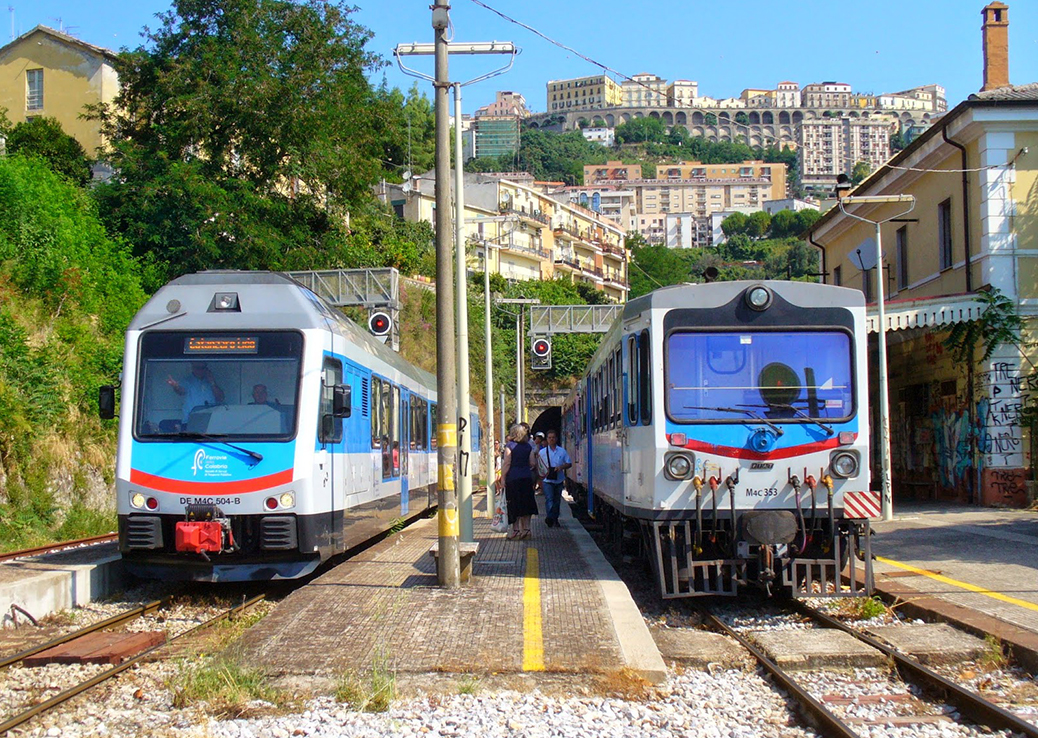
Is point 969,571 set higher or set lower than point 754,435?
lower

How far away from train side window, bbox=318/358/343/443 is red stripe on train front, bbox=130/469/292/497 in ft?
2.39

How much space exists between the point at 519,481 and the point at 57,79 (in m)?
34.5

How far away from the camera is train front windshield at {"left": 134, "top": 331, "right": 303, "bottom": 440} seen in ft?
35.7

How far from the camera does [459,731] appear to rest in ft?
20.6

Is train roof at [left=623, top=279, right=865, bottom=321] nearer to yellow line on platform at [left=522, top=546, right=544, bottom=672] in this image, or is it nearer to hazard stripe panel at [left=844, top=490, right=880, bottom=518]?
hazard stripe panel at [left=844, top=490, right=880, bottom=518]

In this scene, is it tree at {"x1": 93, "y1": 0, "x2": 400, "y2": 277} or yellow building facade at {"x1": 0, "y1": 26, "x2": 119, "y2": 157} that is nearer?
tree at {"x1": 93, "y1": 0, "x2": 400, "y2": 277}

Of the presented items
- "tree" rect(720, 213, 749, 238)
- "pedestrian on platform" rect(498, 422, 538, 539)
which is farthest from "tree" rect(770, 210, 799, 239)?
"pedestrian on platform" rect(498, 422, 538, 539)

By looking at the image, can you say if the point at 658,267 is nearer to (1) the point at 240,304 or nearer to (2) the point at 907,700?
(1) the point at 240,304

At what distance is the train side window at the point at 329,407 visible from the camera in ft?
36.8

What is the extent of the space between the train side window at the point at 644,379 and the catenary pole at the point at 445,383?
1.90 meters

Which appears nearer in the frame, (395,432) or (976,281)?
(395,432)

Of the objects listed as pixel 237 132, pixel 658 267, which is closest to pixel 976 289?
pixel 237 132

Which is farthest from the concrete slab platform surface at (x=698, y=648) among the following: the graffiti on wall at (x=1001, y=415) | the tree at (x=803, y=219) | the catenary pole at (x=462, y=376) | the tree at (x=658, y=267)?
the tree at (x=803, y=219)

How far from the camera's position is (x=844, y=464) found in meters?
10.1
